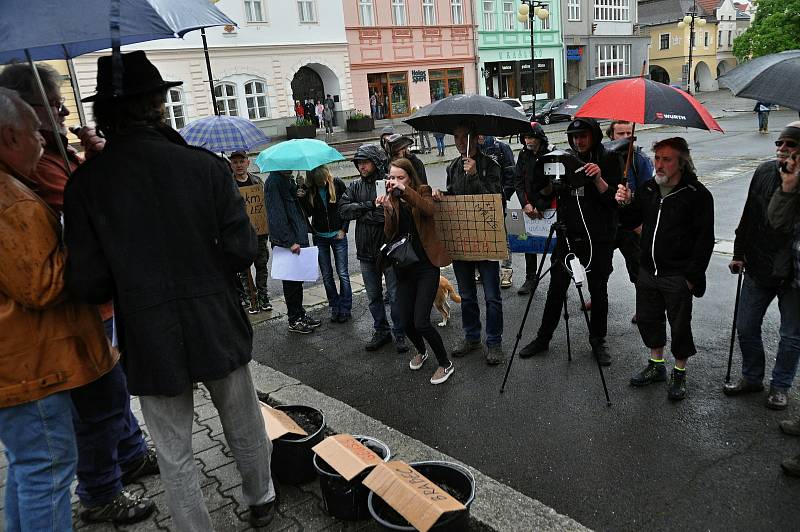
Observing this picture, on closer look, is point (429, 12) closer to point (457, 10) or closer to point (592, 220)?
point (457, 10)

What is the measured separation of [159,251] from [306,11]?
1278 inches

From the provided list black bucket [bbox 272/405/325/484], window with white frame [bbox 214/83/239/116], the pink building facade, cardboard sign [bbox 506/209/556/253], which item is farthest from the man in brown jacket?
the pink building facade

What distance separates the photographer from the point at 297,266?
5.86 m


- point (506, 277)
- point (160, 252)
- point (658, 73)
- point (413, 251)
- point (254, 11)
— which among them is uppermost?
point (254, 11)

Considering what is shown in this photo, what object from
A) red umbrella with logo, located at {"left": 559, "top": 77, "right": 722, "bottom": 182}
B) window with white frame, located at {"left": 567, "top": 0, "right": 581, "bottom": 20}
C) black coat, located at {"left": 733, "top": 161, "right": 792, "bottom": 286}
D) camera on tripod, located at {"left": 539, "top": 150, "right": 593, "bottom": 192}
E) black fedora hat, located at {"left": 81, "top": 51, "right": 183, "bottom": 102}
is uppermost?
window with white frame, located at {"left": 567, "top": 0, "right": 581, "bottom": 20}

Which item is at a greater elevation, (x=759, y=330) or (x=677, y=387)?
(x=759, y=330)

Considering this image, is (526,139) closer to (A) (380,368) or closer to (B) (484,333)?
(B) (484,333)

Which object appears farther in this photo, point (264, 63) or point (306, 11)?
point (306, 11)

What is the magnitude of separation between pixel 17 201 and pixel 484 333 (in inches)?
165

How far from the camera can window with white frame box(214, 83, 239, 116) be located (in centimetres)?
2931

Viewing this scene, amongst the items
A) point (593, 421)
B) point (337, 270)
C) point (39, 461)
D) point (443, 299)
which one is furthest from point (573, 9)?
point (39, 461)

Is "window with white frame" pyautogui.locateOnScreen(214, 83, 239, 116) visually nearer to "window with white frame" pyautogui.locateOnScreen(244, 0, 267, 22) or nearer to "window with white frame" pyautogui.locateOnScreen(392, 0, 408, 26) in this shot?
"window with white frame" pyautogui.locateOnScreen(244, 0, 267, 22)

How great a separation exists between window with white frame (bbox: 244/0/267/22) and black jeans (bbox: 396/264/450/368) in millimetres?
28816

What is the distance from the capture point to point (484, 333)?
5.66 meters
